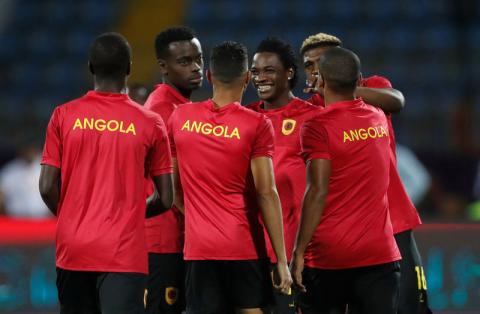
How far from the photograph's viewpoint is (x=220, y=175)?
17.0 ft

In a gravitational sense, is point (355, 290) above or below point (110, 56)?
below

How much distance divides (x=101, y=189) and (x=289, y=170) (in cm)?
131

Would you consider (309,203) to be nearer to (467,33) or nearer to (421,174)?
(421,174)

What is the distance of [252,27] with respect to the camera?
16797mm

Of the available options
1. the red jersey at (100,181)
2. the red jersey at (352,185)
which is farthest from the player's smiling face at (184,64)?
the red jersey at (100,181)

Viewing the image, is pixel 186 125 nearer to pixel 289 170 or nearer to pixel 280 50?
pixel 289 170

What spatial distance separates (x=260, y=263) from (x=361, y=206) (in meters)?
0.61

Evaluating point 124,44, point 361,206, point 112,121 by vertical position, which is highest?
point 124,44

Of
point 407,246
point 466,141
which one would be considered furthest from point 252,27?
point 407,246

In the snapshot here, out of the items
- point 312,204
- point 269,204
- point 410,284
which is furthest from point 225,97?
point 410,284

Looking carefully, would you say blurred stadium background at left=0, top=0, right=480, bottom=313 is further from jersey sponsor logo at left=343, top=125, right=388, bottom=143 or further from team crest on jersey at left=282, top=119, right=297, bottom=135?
jersey sponsor logo at left=343, top=125, right=388, bottom=143

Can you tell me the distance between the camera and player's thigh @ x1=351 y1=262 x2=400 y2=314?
5105 millimetres

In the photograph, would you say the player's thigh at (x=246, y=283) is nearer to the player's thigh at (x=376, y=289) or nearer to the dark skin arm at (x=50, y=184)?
the player's thigh at (x=376, y=289)

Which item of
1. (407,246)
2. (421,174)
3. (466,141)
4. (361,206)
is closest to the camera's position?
(361,206)
